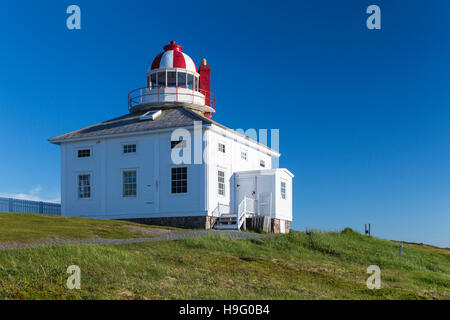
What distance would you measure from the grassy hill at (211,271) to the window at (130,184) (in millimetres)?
7231

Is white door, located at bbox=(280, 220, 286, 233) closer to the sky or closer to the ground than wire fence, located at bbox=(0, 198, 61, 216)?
closer to the ground

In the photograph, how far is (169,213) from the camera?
88.1 feet

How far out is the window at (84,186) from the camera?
2914 centimetres

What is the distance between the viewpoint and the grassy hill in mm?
11375

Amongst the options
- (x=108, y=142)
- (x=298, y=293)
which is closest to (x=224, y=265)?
(x=298, y=293)

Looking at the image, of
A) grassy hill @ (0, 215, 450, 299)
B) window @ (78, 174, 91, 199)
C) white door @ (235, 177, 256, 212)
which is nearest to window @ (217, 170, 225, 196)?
white door @ (235, 177, 256, 212)

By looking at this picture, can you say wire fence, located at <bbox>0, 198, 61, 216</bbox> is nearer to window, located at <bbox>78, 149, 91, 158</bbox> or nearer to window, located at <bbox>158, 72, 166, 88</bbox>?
window, located at <bbox>78, 149, 91, 158</bbox>

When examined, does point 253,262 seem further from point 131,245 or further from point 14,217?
point 14,217

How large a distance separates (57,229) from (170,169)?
7908 millimetres

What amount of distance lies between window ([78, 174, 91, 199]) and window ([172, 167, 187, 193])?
5.10 metres

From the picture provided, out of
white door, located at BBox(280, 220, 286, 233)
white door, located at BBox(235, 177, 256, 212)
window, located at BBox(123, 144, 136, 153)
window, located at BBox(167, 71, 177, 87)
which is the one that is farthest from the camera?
window, located at BBox(167, 71, 177, 87)

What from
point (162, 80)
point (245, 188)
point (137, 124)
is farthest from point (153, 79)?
point (245, 188)

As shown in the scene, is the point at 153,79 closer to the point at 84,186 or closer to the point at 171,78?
the point at 171,78

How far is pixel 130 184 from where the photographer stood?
92.1ft
